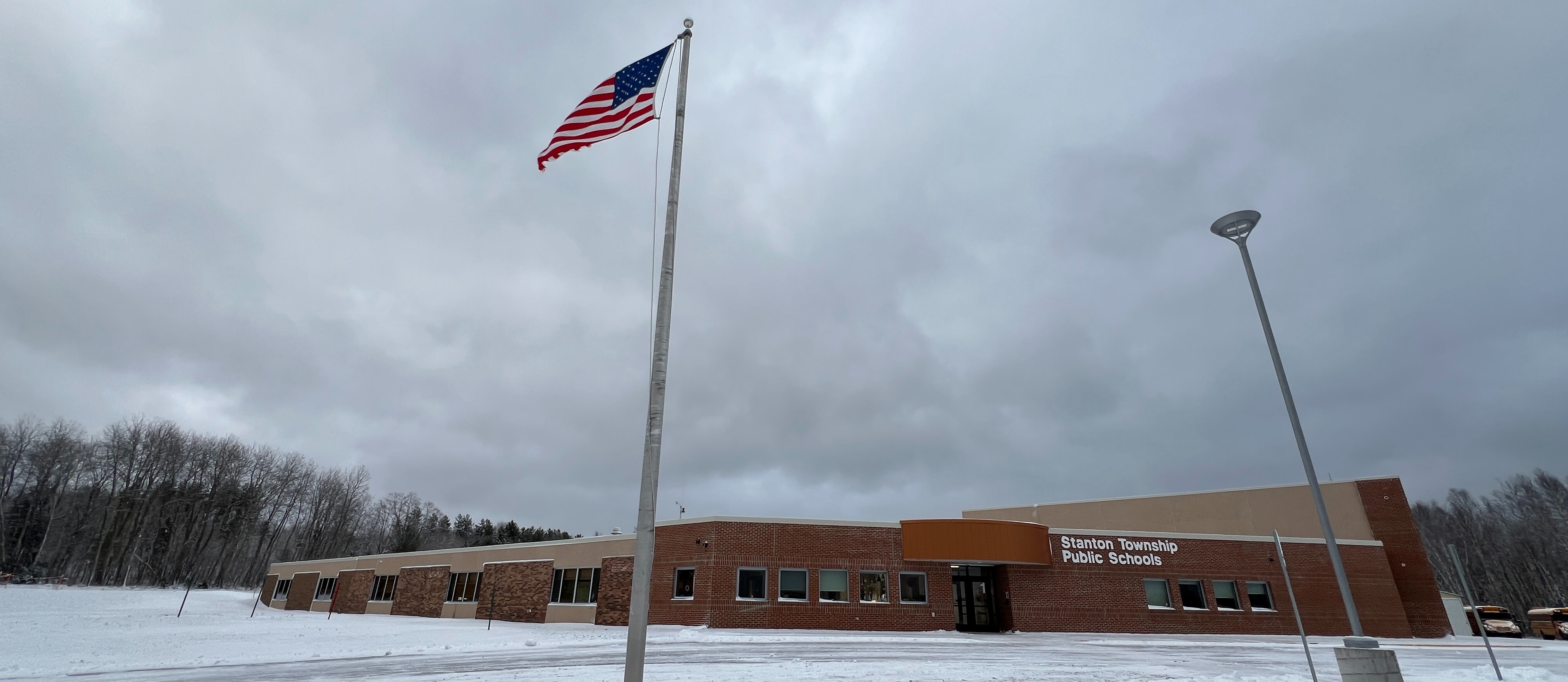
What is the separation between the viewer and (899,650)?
18.9 meters

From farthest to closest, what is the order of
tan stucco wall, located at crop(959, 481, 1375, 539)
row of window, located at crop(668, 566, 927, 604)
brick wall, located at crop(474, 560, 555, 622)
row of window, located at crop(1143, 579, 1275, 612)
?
tan stucco wall, located at crop(959, 481, 1375, 539)
brick wall, located at crop(474, 560, 555, 622)
row of window, located at crop(1143, 579, 1275, 612)
row of window, located at crop(668, 566, 927, 604)

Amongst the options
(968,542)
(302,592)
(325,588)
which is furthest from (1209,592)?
(302,592)

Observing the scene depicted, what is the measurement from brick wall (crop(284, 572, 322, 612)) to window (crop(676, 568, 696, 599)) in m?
35.5

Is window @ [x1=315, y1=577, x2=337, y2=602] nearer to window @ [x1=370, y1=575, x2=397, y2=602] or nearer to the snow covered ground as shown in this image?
window @ [x1=370, y1=575, x2=397, y2=602]

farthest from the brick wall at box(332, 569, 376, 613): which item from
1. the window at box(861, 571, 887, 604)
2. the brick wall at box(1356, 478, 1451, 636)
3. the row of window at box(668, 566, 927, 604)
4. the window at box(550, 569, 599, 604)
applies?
the brick wall at box(1356, 478, 1451, 636)

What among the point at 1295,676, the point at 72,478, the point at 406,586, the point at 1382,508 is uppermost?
the point at 72,478

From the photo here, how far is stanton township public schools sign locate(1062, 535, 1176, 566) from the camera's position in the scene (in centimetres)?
2995

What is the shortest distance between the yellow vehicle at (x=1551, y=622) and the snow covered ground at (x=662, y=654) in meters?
12.0

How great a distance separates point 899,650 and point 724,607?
10.0 m

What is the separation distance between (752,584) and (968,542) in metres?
8.66

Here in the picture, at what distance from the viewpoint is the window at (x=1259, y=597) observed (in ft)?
102

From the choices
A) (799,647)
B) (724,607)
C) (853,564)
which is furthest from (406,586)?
(799,647)

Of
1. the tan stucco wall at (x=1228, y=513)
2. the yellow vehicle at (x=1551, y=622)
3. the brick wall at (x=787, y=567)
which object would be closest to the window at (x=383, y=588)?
the brick wall at (x=787, y=567)

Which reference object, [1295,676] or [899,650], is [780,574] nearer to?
[899,650]
